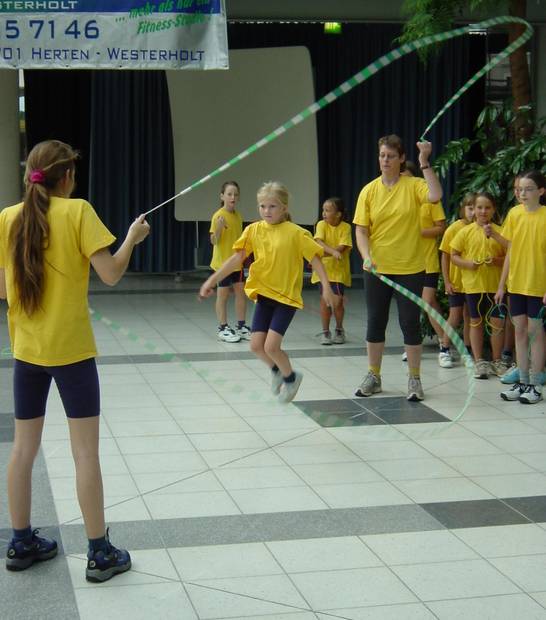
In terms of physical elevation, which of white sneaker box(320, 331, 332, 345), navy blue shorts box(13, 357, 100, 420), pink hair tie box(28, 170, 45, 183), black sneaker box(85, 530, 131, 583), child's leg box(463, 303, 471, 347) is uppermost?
pink hair tie box(28, 170, 45, 183)

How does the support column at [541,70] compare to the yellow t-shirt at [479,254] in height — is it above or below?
above

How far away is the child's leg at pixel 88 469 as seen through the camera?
3941 mm

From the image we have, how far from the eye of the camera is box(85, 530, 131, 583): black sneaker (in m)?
3.92

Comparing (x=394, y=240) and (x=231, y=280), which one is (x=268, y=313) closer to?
(x=394, y=240)

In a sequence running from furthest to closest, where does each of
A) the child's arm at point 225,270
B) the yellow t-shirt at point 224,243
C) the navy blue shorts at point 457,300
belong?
the yellow t-shirt at point 224,243
the navy blue shorts at point 457,300
the child's arm at point 225,270

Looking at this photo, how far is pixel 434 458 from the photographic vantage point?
18.6ft

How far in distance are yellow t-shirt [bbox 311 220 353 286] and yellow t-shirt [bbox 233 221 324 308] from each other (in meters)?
2.85

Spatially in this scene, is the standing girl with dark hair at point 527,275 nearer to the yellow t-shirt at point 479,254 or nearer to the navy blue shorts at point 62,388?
the yellow t-shirt at point 479,254

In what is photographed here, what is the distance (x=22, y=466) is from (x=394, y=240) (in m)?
3.62

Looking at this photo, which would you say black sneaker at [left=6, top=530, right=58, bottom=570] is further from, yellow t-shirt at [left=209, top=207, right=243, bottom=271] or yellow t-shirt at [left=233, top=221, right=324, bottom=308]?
yellow t-shirt at [left=209, top=207, right=243, bottom=271]

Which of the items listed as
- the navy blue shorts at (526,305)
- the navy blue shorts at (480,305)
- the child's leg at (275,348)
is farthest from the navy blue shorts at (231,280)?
the navy blue shorts at (526,305)

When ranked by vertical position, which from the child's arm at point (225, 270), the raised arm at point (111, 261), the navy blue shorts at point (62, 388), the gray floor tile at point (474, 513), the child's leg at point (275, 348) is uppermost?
the raised arm at point (111, 261)

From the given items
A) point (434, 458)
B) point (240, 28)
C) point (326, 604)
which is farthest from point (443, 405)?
point (240, 28)

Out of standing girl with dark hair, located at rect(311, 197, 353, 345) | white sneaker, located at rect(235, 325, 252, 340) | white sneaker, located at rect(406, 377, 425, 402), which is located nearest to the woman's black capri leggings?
white sneaker, located at rect(406, 377, 425, 402)
